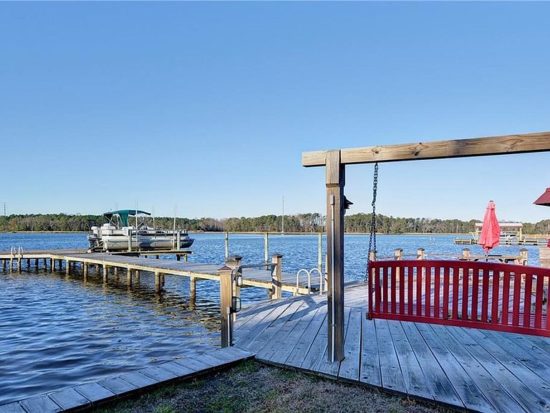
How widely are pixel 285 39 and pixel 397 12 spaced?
13.3ft

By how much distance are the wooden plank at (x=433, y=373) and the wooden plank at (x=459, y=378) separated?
0.12 ft

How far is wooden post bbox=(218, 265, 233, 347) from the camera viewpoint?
479cm

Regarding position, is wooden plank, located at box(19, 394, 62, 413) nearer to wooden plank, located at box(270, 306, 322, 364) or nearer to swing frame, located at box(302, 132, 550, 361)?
wooden plank, located at box(270, 306, 322, 364)

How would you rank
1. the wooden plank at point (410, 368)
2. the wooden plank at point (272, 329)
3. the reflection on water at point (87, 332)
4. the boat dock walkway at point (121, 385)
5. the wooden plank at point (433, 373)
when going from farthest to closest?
the reflection on water at point (87, 332), the wooden plank at point (272, 329), the wooden plank at point (410, 368), the wooden plank at point (433, 373), the boat dock walkway at point (121, 385)

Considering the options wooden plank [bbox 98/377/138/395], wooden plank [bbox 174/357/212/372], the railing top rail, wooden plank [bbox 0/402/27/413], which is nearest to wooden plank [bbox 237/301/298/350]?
wooden plank [bbox 174/357/212/372]

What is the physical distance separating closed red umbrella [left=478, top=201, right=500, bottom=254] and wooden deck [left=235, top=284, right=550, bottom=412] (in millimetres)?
5964

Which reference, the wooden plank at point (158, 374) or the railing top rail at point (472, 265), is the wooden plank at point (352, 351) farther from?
the wooden plank at point (158, 374)

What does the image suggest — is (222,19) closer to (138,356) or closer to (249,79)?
(249,79)

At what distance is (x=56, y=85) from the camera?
62.3 ft

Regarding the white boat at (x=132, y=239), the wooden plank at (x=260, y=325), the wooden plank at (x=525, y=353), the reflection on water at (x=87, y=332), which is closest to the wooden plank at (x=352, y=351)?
the wooden plank at (x=260, y=325)

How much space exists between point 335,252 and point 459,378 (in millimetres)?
1599

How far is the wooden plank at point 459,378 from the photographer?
112 inches

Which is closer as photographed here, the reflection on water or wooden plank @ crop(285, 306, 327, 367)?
wooden plank @ crop(285, 306, 327, 367)

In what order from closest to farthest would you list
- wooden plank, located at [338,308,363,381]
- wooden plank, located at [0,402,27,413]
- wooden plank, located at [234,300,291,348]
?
wooden plank, located at [0,402,27,413], wooden plank, located at [338,308,363,381], wooden plank, located at [234,300,291,348]
